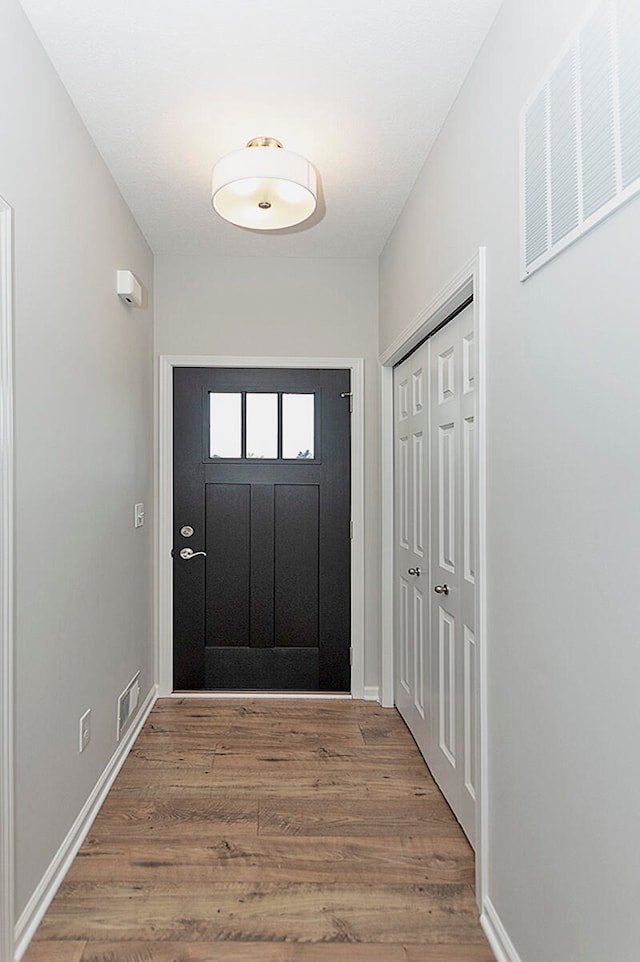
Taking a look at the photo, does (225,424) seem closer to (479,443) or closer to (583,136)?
(479,443)

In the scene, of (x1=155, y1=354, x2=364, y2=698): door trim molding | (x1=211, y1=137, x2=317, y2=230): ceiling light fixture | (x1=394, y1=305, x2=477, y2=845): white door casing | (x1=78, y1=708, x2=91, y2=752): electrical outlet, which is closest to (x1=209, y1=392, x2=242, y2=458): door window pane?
(x1=155, y1=354, x2=364, y2=698): door trim molding

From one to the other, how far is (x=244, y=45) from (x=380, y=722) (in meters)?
3.03

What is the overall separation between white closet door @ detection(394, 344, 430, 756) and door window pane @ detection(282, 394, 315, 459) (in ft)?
1.78

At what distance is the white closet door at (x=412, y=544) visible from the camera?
10.1ft

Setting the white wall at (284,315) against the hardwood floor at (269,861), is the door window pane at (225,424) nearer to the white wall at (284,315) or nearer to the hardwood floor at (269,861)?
the white wall at (284,315)

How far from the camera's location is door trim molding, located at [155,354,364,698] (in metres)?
3.92

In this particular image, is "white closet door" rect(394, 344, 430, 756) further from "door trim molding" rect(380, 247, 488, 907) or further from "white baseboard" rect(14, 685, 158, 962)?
"white baseboard" rect(14, 685, 158, 962)

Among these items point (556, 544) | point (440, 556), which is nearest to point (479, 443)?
point (556, 544)

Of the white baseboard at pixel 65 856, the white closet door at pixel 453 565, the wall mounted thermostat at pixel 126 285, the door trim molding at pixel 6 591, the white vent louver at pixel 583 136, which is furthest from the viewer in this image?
the wall mounted thermostat at pixel 126 285

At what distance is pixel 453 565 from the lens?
2.59m

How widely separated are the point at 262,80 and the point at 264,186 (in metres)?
0.32

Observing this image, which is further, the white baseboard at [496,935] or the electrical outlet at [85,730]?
the electrical outlet at [85,730]

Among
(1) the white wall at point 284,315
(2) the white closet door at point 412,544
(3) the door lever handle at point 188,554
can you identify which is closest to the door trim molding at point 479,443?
(2) the white closet door at point 412,544

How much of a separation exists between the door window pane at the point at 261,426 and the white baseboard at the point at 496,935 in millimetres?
2568
